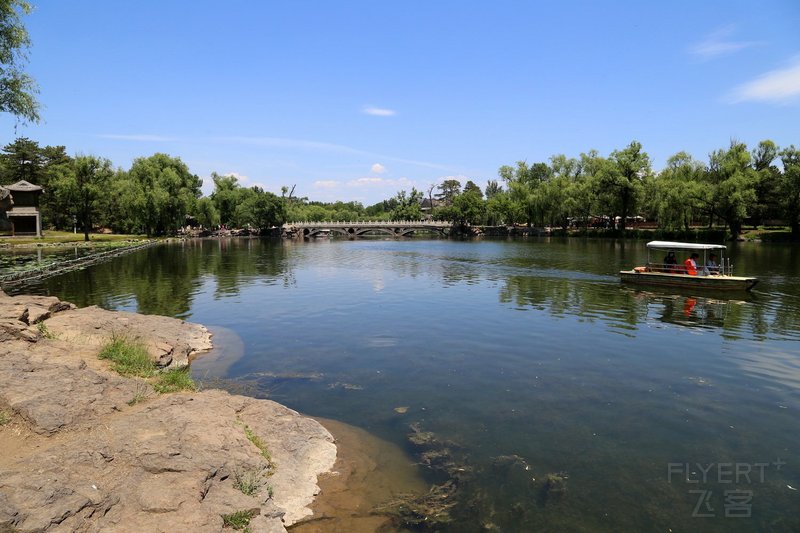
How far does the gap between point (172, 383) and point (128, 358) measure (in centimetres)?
174

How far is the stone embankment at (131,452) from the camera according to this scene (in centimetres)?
651

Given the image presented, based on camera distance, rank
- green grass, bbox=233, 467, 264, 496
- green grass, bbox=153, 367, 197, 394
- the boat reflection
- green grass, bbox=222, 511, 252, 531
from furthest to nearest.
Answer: the boat reflection < green grass, bbox=153, 367, 197, 394 < green grass, bbox=233, 467, 264, 496 < green grass, bbox=222, 511, 252, 531

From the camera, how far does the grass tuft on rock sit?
12828 mm

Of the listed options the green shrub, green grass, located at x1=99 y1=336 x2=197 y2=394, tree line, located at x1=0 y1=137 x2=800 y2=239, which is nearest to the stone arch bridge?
tree line, located at x1=0 y1=137 x2=800 y2=239

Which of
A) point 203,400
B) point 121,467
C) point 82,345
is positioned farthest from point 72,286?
point 121,467

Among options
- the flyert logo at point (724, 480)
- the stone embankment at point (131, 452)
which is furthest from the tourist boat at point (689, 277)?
the stone embankment at point (131, 452)

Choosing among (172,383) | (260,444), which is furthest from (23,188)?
(260,444)

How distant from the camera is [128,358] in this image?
13422 millimetres

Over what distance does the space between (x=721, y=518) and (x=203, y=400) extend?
1070 cm

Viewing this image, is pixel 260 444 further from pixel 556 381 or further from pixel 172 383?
pixel 556 381

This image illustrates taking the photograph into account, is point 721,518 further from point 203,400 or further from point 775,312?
point 775,312

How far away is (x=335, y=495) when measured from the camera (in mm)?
9086

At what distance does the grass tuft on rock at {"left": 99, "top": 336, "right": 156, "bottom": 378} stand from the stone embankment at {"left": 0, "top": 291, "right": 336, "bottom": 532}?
0.34m

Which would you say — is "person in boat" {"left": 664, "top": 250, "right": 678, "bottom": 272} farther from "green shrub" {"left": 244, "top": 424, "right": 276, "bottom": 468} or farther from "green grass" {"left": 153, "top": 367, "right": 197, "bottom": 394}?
"green shrub" {"left": 244, "top": 424, "right": 276, "bottom": 468}
